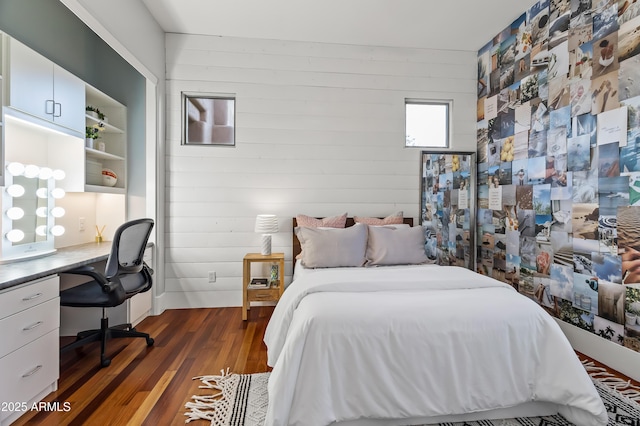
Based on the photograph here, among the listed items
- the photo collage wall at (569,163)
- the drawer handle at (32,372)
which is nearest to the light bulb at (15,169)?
the drawer handle at (32,372)

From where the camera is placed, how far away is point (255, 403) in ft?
6.19

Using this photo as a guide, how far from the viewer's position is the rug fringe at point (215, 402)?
69.1 inches

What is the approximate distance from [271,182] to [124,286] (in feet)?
5.75

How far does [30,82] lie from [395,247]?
302 cm

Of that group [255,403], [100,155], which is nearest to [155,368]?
[255,403]

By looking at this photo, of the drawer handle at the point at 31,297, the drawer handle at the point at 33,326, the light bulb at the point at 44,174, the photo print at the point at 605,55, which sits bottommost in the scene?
the drawer handle at the point at 33,326

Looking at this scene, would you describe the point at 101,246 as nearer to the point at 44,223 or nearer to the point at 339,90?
the point at 44,223

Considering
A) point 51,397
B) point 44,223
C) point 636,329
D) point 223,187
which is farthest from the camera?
point 223,187

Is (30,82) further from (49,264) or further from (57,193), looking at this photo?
(49,264)

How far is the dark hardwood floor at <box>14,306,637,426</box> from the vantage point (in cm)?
178

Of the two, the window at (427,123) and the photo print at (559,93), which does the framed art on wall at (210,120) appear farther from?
the photo print at (559,93)

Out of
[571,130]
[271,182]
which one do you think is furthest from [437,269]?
[271,182]

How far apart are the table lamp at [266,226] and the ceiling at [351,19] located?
1.96 m

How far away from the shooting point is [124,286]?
2.45 meters
